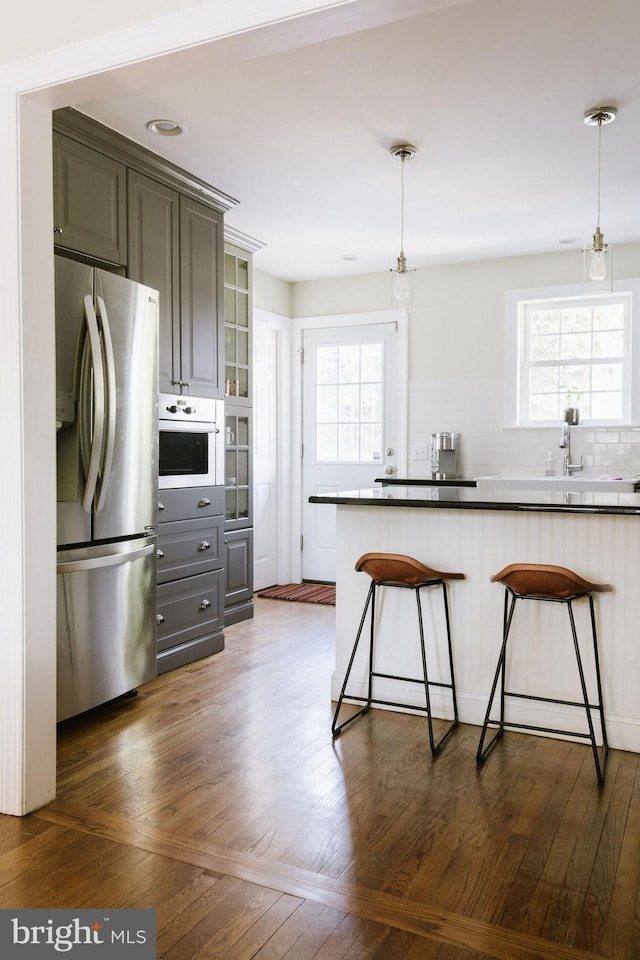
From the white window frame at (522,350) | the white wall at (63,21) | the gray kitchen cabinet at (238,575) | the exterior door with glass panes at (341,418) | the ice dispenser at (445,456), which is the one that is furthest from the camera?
the exterior door with glass panes at (341,418)

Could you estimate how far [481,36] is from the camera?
2.60 m

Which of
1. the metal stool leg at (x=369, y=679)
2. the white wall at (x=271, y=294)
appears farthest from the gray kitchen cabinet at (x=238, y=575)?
the white wall at (x=271, y=294)

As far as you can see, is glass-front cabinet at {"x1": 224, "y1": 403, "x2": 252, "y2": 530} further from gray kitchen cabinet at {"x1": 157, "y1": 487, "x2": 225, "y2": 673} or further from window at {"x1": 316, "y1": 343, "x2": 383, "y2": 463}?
window at {"x1": 316, "y1": 343, "x2": 383, "y2": 463}

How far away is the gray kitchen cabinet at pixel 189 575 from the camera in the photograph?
3.78 m

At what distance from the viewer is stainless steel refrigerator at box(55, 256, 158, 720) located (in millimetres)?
2850

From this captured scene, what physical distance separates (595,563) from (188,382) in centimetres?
226

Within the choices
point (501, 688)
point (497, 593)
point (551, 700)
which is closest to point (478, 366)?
point (497, 593)

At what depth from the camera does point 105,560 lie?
9.96ft

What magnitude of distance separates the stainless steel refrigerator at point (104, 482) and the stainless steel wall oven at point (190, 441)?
0.40 metres

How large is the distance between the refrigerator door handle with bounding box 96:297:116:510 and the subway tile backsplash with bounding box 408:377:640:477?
323cm

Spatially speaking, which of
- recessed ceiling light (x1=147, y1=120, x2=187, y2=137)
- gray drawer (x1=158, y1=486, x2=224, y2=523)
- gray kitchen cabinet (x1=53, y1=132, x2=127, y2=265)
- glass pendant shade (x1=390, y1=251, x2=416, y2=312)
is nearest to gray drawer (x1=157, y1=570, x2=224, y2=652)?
gray drawer (x1=158, y1=486, x2=224, y2=523)

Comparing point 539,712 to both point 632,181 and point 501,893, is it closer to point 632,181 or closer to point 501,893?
point 501,893

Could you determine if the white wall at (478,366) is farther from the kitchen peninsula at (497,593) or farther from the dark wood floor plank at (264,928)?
the dark wood floor plank at (264,928)

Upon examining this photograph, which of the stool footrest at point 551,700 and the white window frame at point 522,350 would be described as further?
the white window frame at point 522,350
